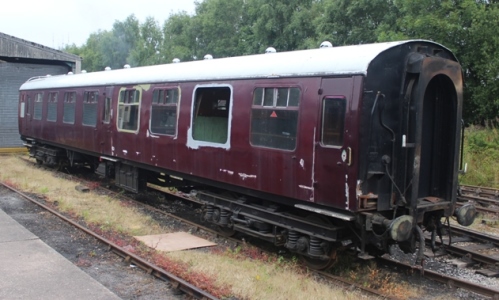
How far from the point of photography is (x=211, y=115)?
8961 millimetres

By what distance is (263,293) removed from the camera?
562cm

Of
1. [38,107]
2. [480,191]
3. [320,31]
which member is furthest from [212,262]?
[320,31]

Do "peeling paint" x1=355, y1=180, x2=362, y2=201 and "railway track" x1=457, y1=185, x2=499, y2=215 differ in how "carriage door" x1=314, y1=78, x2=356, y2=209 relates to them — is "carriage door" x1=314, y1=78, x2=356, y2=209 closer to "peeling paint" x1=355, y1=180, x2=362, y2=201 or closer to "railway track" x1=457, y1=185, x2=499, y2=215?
"peeling paint" x1=355, y1=180, x2=362, y2=201

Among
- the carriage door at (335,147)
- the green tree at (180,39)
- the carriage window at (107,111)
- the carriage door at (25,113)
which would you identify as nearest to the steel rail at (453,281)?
the carriage door at (335,147)

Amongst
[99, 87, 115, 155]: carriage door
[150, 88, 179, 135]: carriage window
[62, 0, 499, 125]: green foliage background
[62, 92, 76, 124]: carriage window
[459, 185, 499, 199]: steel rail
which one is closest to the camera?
[150, 88, 179, 135]: carriage window

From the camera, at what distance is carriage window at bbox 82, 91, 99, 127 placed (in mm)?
12633

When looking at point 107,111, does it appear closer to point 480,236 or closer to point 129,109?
point 129,109

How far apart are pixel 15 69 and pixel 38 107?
25.9 feet

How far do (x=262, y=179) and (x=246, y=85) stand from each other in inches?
57.2

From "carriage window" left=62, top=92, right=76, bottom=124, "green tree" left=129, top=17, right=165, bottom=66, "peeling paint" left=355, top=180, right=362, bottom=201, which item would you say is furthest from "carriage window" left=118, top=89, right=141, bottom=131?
"green tree" left=129, top=17, right=165, bottom=66

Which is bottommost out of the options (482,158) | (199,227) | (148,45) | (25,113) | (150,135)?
(199,227)

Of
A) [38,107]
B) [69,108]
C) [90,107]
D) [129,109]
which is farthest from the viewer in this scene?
[38,107]

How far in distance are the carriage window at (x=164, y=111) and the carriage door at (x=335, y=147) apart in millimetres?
3659

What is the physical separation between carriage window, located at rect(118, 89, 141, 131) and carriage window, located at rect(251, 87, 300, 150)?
405 centimetres
